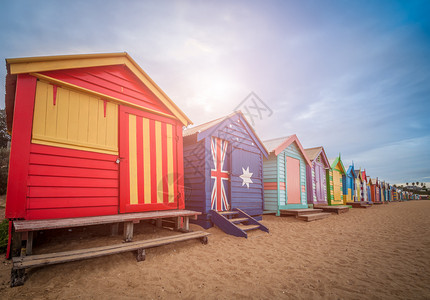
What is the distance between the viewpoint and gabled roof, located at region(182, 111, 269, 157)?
716 cm

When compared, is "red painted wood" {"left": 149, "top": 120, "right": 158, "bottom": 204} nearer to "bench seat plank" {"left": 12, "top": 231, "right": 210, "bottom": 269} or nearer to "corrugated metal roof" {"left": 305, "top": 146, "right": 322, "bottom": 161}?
"bench seat plank" {"left": 12, "top": 231, "right": 210, "bottom": 269}

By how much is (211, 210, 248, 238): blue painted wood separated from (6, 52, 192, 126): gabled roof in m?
3.17

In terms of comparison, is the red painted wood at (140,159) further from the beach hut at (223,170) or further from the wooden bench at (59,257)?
the beach hut at (223,170)

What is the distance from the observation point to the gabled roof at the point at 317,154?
15184 millimetres

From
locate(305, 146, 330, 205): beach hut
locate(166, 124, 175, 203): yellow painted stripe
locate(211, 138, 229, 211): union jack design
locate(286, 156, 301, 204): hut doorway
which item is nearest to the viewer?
locate(166, 124, 175, 203): yellow painted stripe

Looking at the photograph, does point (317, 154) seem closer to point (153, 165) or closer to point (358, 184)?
point (153, 165)

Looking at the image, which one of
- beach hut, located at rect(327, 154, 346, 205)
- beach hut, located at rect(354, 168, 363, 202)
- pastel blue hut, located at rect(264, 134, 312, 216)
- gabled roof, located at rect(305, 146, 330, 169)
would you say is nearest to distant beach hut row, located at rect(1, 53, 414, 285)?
pastel blue hut, located at rect(264, 134, 312, 216)

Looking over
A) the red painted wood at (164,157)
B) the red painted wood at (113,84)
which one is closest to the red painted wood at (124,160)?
the red painted wood at (113,84)

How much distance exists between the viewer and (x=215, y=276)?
3627 mm

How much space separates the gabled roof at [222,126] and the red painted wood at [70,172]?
119 inches

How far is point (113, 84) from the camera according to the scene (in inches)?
205

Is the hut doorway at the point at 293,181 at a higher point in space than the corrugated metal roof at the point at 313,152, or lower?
lower

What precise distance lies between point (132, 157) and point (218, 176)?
335cm

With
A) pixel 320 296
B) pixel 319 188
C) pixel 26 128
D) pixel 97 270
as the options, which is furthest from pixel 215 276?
pixel 319 188
